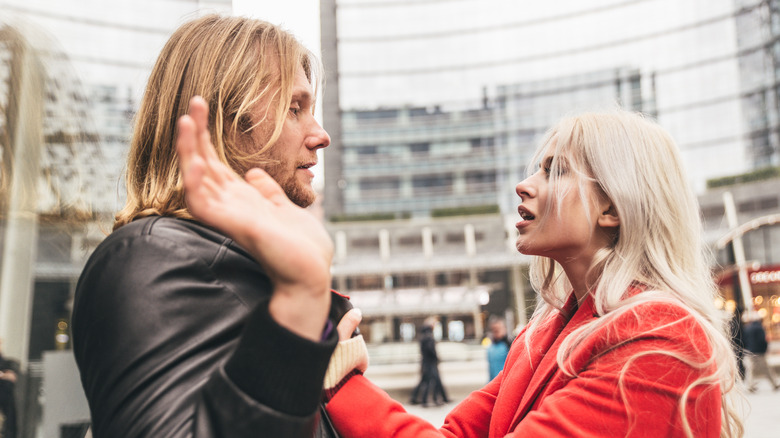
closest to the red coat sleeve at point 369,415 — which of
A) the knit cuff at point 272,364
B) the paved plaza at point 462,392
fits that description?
the knit cuff at point 272,364

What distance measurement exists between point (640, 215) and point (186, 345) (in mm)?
1201

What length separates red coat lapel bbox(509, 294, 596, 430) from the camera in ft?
4.58

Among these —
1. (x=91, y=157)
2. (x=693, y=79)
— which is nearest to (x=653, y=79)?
(x=693, y=79)

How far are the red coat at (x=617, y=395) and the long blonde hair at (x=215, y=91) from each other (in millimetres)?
531

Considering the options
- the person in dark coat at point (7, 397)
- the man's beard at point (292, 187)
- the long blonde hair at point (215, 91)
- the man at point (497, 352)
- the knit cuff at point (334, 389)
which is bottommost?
the man at point (497, 352)

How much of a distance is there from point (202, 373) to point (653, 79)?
171 ft

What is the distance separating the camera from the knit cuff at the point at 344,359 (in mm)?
1055

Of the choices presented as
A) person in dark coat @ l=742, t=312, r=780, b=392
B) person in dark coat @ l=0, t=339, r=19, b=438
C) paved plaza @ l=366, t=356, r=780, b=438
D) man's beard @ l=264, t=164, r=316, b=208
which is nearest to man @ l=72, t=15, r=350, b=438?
man's beard @ l=264, t=164, r=316, b=208

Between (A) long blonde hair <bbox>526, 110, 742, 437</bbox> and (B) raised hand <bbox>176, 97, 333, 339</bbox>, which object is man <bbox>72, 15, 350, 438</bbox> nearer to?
(B) raised hand <bbox>176, 97, 333, 339</bbox>

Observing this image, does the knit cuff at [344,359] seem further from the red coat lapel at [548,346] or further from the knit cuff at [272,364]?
the red coat lapel at [548,346]

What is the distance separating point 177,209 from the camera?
982 millimetres

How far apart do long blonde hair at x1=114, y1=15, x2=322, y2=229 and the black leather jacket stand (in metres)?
0.26

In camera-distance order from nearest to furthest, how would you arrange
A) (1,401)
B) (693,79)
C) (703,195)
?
(1,401) < (703,195) < (693,79)

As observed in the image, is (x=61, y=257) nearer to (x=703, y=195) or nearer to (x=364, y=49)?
(x=703, y=195)
